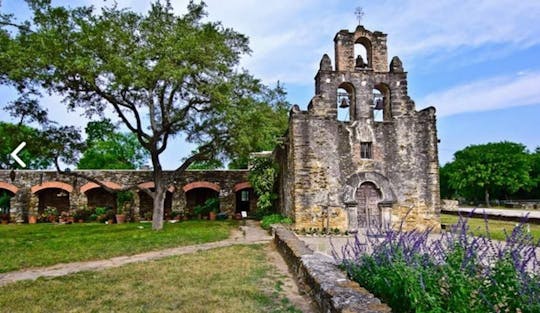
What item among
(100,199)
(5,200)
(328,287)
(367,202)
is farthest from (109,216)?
(328,287)

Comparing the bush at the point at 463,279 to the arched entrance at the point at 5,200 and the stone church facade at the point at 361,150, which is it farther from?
the arched entrance at the point at 5,200

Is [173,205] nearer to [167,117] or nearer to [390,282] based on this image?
[167,117]

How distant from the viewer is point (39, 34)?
12.5m

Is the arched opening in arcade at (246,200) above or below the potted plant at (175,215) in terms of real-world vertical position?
above

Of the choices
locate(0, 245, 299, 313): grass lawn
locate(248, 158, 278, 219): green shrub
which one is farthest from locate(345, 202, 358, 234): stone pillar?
locate(0, 245, 299, 313): grass lawn

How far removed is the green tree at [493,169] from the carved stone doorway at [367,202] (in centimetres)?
3125

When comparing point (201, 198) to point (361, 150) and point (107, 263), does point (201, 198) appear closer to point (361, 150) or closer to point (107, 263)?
point (361, 150)

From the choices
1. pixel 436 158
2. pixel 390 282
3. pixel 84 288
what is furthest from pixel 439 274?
pixel 436 158

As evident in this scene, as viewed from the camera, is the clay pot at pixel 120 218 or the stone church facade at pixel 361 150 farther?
the clay pot at pixel 120 218

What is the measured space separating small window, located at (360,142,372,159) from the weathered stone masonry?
9.56 meters

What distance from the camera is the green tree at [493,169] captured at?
129 ft

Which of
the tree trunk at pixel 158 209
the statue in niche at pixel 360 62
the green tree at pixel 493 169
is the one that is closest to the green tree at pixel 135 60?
the tree trunk at pixel 158 209

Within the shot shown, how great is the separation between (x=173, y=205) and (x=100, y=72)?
35.1ft

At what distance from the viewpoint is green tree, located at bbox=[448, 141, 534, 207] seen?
39438 mm
